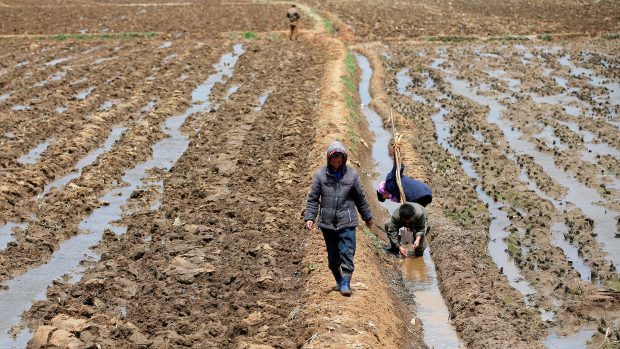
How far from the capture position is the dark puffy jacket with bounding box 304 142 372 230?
8.34 m

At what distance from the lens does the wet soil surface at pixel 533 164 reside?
984cm

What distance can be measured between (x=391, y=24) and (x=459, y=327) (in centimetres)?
2954

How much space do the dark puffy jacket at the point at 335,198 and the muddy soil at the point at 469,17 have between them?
86.8 feet

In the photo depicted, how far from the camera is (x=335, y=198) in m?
8.34

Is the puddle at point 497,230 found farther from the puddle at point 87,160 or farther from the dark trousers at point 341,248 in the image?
the puddle at point 87,160

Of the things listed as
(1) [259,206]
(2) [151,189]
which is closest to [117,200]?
(2) [151,189]

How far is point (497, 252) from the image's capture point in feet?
36.2

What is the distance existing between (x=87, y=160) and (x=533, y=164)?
24.7 feet

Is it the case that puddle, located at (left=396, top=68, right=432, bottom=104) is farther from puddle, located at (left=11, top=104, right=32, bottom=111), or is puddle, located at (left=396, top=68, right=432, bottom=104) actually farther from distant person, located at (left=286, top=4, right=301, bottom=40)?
puddle, located at (left=11, top=104, right=32, bottom=111)

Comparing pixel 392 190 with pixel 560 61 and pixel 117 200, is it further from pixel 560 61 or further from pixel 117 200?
pixel 560 61

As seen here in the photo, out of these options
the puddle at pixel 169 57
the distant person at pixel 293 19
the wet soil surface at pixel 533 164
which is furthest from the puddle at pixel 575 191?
the distant person at pixel 293 19

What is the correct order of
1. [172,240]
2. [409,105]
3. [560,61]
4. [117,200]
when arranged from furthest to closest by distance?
[560,61], [409,105], [117,200], [172,240]

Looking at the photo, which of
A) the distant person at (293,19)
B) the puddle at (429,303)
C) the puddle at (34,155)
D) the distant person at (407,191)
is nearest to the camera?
the puddle at (429,303)

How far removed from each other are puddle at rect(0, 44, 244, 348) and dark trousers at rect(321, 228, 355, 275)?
2.86m
